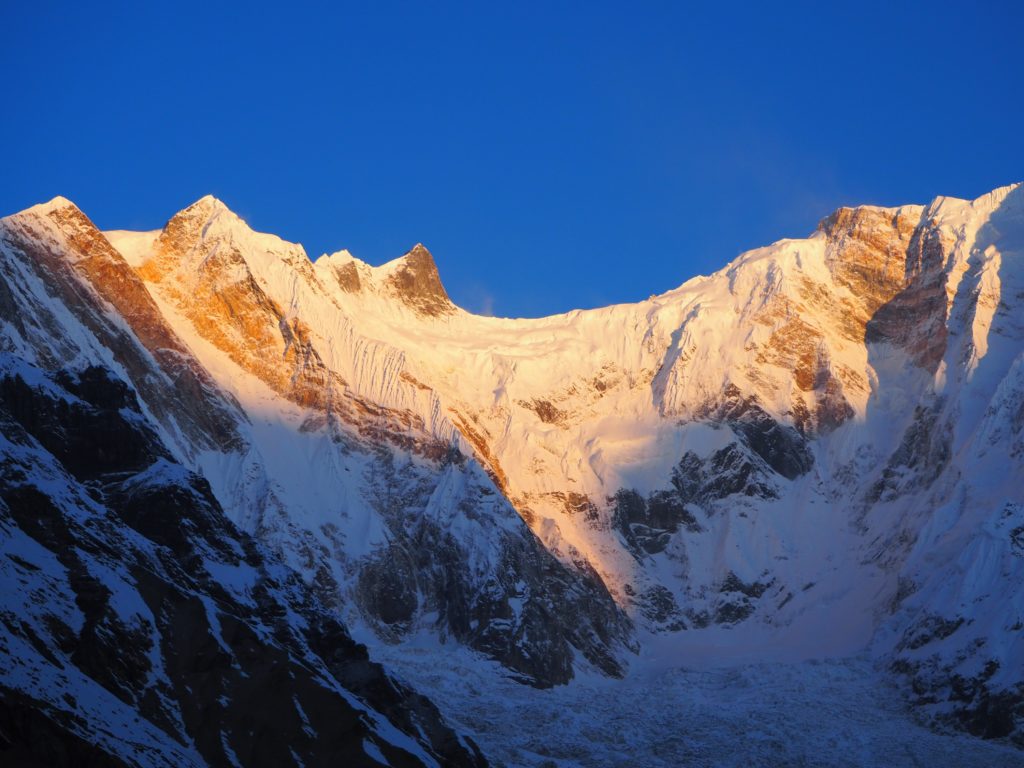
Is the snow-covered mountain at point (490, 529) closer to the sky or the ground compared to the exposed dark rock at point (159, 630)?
closer to the sky

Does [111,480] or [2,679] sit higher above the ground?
[111,480]

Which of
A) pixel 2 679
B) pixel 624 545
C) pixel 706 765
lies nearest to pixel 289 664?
pixel 2 679

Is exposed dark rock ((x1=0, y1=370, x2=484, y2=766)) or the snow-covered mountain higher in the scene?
the snow-covered mountain

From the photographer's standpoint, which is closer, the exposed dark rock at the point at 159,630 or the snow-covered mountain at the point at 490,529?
the exposed dark rock at the point at 159,630

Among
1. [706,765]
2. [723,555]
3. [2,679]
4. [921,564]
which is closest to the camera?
[2,679]

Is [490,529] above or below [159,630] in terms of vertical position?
above

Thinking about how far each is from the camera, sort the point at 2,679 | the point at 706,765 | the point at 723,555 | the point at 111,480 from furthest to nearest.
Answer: the point at 723,555 < the point at 706,765 < the point at 111,480 < the point at 2,679

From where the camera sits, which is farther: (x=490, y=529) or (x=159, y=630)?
(x=490, y=529)

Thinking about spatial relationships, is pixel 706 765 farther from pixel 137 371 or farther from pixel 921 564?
pixel 137 371

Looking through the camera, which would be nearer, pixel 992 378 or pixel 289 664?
pixel 289 664

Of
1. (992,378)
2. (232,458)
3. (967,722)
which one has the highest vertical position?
(992,378)

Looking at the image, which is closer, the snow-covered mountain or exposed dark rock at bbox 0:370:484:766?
exposed dark rock at bbox 0:370:484:766
